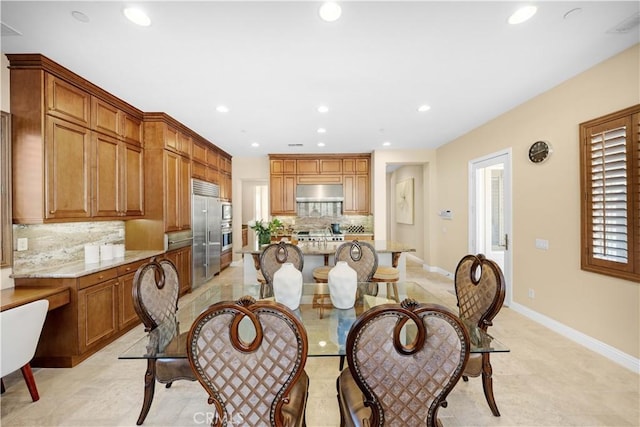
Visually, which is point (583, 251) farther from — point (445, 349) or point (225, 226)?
point (225, 226)

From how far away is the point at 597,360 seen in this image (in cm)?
250

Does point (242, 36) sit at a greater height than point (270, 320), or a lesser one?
greater

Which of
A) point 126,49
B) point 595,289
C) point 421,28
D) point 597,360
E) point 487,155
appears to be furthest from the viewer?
point 487,155

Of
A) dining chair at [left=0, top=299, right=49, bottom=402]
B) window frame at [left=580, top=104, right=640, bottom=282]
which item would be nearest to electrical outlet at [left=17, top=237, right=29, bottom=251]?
dining chair at [left=0, top=299, right=49, bottom=402]

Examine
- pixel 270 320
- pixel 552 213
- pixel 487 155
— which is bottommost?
pixel 270 320

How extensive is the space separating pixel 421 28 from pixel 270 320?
220cm

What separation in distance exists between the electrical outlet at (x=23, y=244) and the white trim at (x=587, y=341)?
542 cm

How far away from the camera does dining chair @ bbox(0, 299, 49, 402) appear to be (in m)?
1.74

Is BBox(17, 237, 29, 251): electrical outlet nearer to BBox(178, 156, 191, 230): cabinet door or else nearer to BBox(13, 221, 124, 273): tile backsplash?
BBox(13, 221, 124, 273): tile backsplash

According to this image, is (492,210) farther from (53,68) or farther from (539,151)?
(53,68)

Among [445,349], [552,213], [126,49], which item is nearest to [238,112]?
[126,49]

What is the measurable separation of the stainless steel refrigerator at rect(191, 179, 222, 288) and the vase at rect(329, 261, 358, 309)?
3.50 metres

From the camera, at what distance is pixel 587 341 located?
273 cm

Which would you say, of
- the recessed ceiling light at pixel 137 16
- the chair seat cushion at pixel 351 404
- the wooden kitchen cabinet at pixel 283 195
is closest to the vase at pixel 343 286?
the chair seat cushion at pixel 351 404
